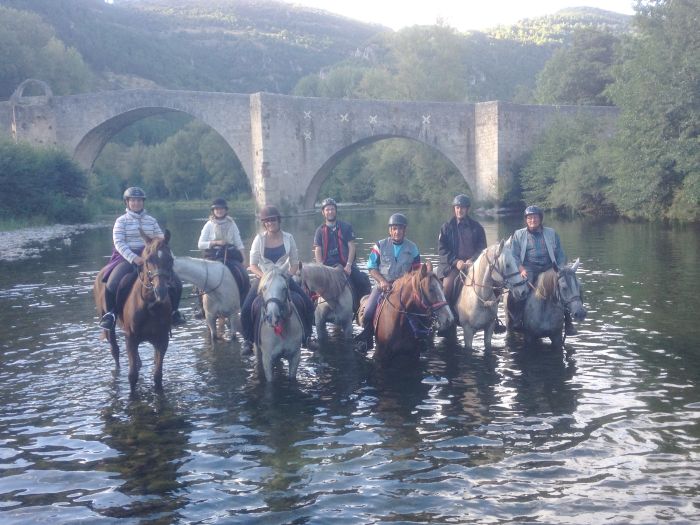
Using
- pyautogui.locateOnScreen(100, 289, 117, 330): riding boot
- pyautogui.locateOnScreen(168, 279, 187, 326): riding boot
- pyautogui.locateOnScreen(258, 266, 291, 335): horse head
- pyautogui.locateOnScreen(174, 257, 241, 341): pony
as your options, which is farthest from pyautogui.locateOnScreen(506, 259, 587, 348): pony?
pyautogui.locateOnScreen(100, 289, 117, 330): riding boot

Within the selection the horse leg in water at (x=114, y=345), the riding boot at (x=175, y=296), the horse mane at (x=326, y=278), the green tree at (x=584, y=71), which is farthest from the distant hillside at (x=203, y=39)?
the riding boot at (x=175, y=296)

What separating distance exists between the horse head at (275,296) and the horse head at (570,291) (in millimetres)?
3192

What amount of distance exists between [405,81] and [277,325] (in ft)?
149

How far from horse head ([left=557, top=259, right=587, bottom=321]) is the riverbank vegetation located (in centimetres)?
1983

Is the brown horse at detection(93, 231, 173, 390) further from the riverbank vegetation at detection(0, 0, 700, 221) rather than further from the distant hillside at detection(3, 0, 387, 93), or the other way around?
the distant hillside at detection(3, 0, 387, 93)

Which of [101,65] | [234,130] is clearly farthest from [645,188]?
[101,65]

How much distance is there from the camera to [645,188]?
28281 mm

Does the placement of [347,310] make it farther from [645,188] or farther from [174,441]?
[645,188]

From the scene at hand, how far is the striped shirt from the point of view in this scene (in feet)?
26.3

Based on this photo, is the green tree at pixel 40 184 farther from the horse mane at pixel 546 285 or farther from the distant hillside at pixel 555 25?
the distant hillside at pixel 555 25

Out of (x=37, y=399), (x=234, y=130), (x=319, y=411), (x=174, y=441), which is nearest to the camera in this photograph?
(x=174, y=441)

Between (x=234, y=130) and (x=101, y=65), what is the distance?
65.5 meters

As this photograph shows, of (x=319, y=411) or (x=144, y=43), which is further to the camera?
(x=144, y=43)

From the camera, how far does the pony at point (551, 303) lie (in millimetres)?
8672
